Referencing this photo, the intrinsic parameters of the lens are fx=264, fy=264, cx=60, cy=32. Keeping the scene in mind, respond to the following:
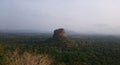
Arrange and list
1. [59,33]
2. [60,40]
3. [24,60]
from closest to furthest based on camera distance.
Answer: [24,60]
[60,40]
[59,33]

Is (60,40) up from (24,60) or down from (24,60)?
down

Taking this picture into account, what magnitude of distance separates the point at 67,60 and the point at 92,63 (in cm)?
738

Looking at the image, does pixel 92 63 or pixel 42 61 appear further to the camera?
pixel 92 63

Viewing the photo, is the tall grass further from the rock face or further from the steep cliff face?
the rock face

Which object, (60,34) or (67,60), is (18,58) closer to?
(67,60)

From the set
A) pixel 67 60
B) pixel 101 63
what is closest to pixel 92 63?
pixel 101 63

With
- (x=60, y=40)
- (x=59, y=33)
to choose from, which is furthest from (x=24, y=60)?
(x=59, y=33)

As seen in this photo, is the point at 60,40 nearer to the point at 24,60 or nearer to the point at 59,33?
the point at 59,33

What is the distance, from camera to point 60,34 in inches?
5556

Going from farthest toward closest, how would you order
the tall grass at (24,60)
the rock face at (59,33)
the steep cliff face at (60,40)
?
the rock face at (59,33) → the steep cliff face at (60,40) → the tall grass at (24,60)

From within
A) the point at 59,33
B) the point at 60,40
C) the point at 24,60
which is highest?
the point at 59,33

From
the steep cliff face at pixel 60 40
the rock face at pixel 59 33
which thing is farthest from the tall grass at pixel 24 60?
the rock face at pixel 59 33

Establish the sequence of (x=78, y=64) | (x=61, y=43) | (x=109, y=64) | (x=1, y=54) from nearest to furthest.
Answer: (x=1, y=54) → (x=78, y=64) → (x=109, y=64) → (x=61, y=43)

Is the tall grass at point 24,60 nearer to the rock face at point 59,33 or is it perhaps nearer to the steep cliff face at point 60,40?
the steep cliff face at point 60,40
